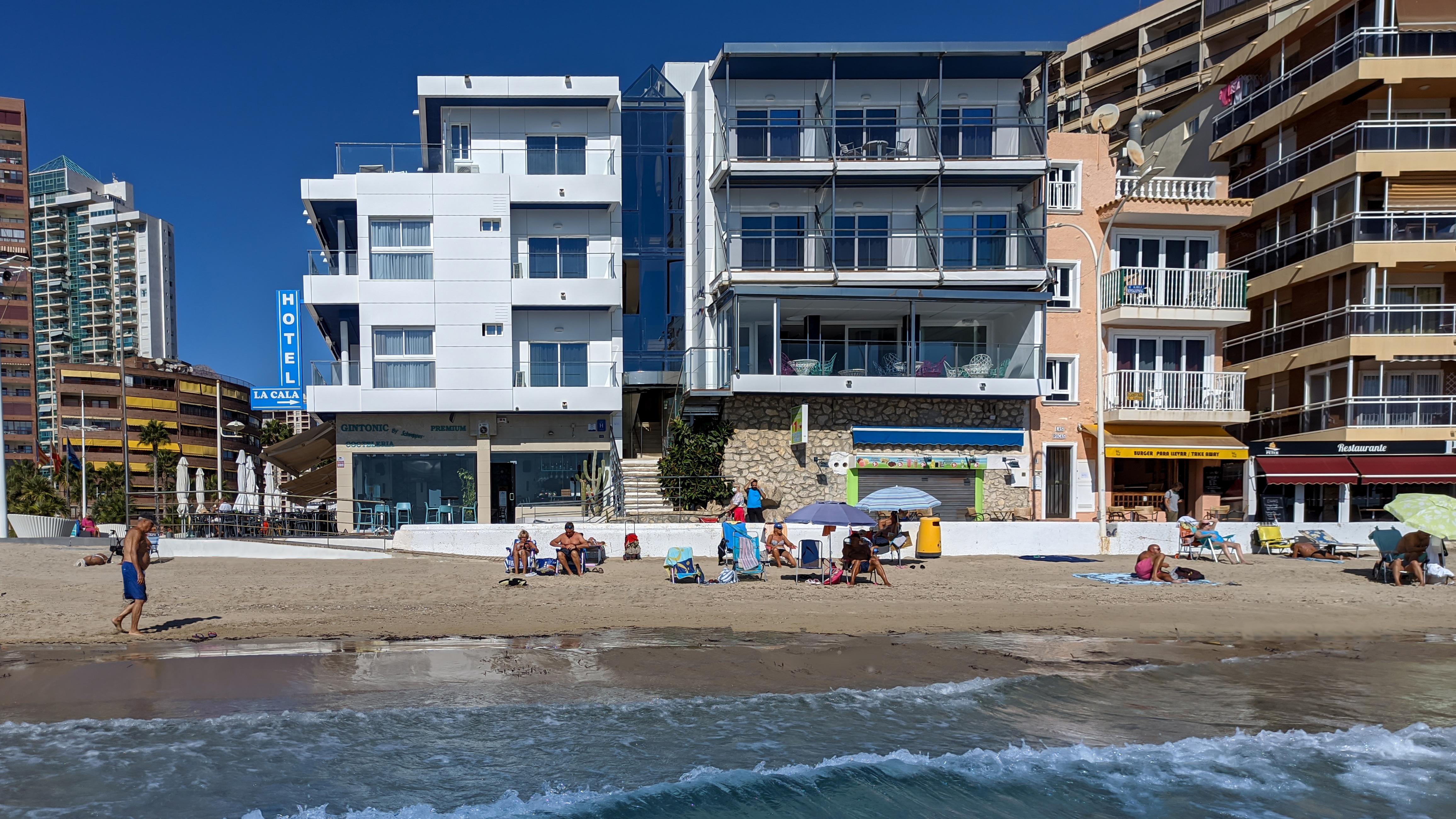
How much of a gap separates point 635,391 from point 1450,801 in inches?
962

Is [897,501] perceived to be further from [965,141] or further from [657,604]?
[965,141]

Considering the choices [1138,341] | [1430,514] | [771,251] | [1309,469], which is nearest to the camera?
[1430,514]

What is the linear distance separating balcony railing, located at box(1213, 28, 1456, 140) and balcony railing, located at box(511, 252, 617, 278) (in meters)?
22.4

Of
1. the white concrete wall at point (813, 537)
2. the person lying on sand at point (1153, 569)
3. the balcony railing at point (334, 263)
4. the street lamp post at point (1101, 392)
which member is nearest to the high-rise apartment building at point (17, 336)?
the balcony railing at point (334, 263)

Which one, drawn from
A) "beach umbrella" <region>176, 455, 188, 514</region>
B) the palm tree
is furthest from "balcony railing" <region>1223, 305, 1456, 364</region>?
the palm tree

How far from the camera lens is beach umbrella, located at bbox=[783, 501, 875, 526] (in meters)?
16.1

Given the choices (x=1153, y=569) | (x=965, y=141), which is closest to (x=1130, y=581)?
(x=1153, y=569)

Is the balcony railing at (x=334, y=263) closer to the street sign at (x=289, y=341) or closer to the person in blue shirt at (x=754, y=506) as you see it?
the street sign at (x=289, y=341)

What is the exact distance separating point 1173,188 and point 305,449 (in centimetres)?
2951

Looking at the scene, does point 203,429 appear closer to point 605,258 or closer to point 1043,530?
point 605,258

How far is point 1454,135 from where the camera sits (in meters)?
25.6

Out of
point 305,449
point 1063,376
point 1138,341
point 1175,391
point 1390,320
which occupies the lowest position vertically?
point 305,449

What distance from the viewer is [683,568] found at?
16922 millimetres

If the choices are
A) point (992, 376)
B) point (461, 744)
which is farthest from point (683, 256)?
point (461, 744)
